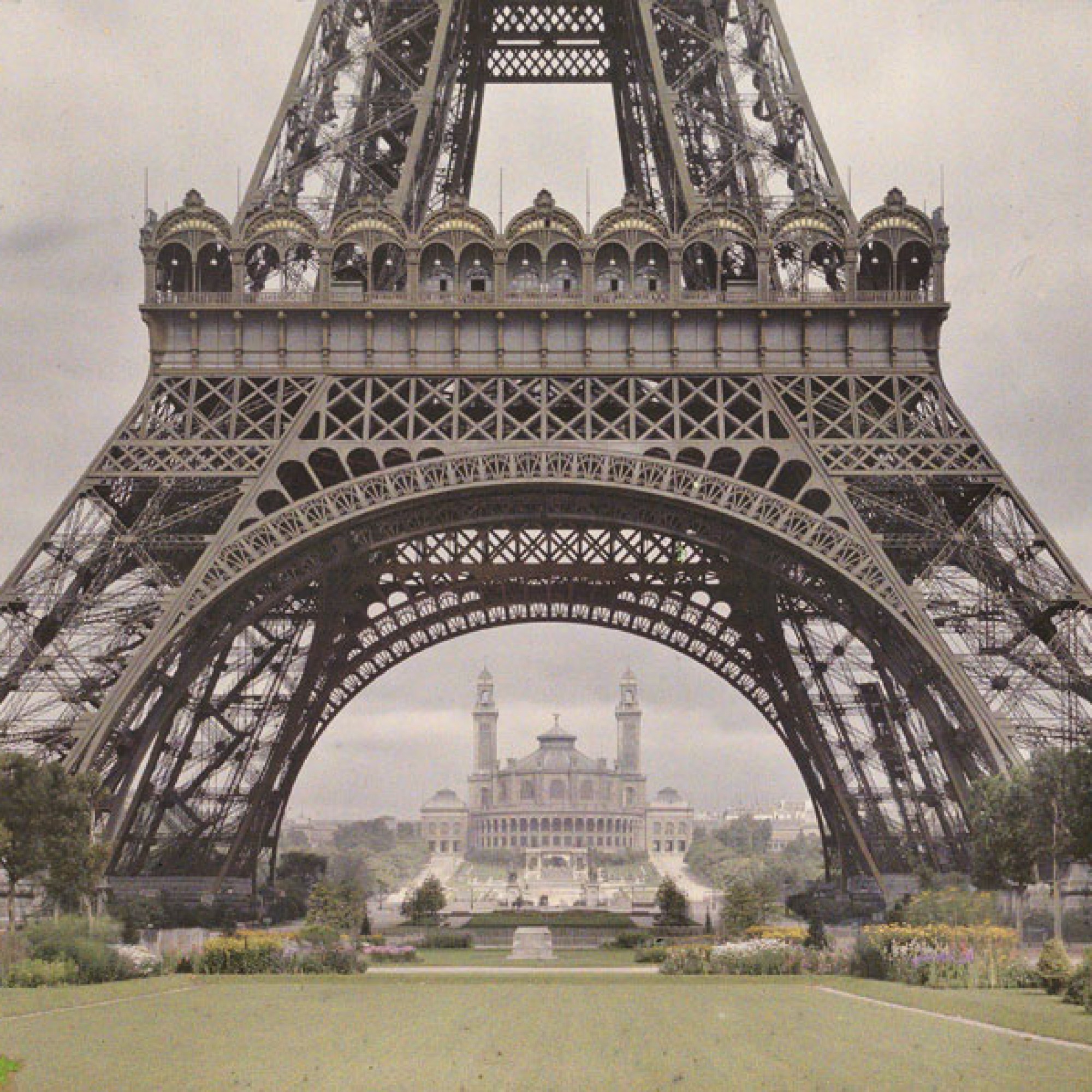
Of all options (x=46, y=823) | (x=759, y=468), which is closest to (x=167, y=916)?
(x=46, y=823)

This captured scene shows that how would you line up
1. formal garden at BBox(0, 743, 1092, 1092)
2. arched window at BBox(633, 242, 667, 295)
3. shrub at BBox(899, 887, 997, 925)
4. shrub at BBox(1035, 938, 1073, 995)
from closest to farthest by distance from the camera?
formal garden at BBox(0, 743, 1092, 1092) → shrub at BBox(1035, 938, 1073, 995) → shrub at BBox(899, 887, 997, 925) → arched window at BBox(633, 242, 667, 295)

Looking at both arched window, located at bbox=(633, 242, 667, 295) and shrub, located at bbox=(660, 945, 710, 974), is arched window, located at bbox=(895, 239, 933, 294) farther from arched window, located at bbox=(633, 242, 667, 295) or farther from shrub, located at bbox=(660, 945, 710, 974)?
shrub, located at bbox=(660, 945, 710, 974)

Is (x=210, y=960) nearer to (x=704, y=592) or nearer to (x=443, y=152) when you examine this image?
(x=704, y=592)

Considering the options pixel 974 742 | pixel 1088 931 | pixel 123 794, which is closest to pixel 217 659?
pixel 123 794

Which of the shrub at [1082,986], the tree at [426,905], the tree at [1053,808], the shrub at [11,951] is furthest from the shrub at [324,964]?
the tree at [426,905]

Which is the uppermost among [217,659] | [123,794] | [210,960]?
[217,659]

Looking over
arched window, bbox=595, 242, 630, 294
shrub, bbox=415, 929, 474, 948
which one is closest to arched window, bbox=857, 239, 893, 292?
arched window, bbox=595, 242, 630, 294

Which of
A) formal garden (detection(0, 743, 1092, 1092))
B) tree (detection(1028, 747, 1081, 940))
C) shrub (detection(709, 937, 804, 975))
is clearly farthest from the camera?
shrub (detection(709, 937, 804, 975))
